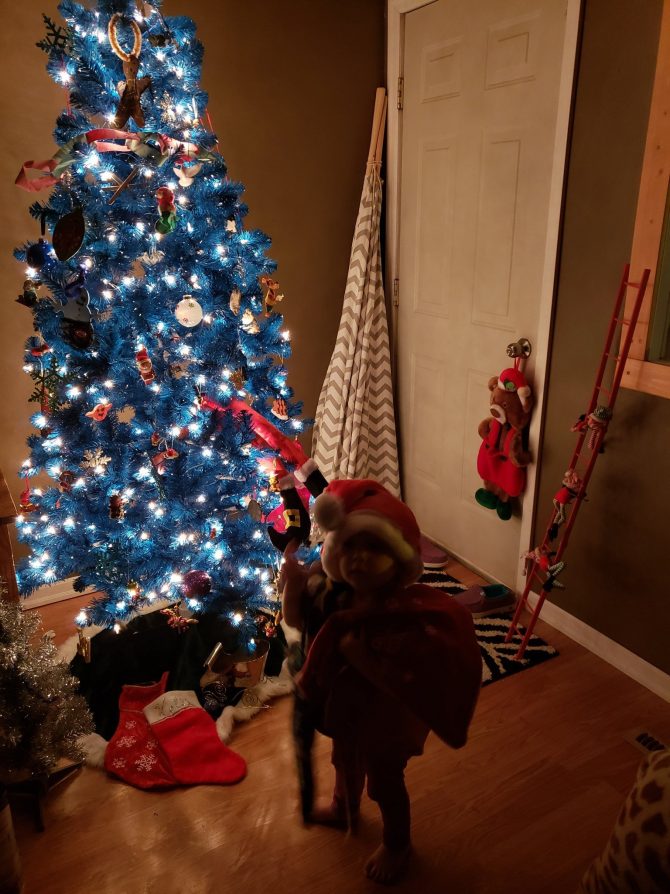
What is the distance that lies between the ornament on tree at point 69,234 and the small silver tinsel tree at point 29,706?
36.5 inches

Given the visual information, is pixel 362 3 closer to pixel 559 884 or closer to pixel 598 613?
pixel 598 613

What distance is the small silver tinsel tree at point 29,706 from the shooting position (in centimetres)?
165

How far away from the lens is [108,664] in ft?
7.40

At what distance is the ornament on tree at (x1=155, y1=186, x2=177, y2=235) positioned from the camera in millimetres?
1764

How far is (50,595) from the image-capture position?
2725mm

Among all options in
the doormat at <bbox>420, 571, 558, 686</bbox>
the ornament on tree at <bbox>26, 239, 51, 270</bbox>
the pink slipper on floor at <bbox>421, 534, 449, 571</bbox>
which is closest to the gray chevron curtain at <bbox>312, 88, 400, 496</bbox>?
the pink slipper on floor at <bbox>421, 534, 449, 571</bbox>

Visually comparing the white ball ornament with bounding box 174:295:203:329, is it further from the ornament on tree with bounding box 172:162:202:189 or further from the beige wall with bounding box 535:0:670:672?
the beige wall with bounding box 535:0:670:672

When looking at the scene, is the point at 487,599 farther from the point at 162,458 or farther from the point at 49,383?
the point at 49,383

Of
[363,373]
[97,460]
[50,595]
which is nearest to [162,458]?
[97,460]

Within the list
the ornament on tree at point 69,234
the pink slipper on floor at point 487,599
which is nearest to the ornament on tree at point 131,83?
the ornament on tree at point 69,234

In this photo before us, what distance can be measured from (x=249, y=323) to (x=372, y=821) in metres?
1.43

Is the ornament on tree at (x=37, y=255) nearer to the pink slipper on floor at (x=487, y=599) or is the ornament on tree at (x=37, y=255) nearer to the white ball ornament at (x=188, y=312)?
the white ball ornament at (x=188, y=312)

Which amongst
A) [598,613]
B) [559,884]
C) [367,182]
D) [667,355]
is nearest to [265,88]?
[367,182]

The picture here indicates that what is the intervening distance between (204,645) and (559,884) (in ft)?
4.18
